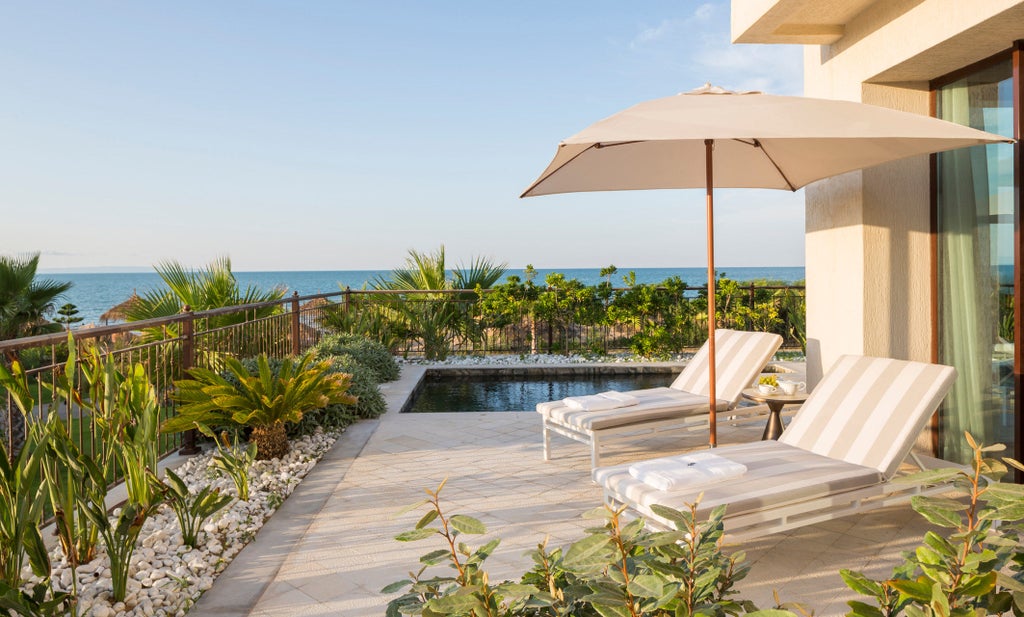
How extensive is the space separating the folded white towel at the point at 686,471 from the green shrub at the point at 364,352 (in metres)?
4.80

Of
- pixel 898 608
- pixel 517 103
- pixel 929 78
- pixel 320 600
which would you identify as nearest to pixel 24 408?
pixel 320 600

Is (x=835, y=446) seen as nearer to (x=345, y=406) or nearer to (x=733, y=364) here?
(x=733, y=364)

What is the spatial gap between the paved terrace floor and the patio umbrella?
1133 mm

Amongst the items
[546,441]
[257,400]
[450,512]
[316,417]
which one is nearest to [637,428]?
[546,441]

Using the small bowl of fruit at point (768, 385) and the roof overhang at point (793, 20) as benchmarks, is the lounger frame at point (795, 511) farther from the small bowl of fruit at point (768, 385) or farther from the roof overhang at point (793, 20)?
the roof overhang at point (793, 20)

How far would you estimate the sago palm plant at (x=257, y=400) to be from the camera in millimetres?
4355

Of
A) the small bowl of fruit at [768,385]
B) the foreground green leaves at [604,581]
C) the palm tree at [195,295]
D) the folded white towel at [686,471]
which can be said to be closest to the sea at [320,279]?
the palm tree at [195,295]

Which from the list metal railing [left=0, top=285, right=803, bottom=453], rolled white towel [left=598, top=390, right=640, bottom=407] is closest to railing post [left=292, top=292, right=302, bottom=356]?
metal railing [left=0, top=285, right=803, bottom=453]

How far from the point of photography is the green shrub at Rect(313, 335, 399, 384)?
7.47 meters

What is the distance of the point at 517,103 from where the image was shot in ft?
66.3

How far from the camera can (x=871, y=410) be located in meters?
3.55

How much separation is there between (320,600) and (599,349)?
8.44 metres

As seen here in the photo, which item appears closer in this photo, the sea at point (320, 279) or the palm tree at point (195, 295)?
the palm tree at point (195, 295)

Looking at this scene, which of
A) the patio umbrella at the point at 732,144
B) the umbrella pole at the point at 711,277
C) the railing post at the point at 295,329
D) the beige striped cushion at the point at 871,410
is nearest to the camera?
the patio umbrella at the point at 732,144
